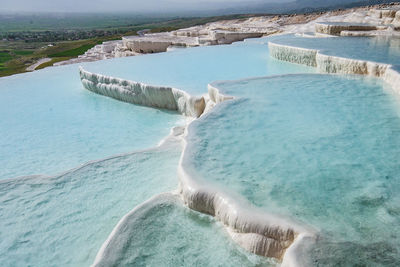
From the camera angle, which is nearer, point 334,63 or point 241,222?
point 241,222

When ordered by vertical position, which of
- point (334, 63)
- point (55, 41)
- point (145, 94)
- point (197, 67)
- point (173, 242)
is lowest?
point (55, 41)

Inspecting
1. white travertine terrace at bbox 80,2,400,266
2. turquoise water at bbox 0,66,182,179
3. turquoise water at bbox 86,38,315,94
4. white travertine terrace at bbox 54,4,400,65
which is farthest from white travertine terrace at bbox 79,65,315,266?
white travertine terrace at bbox 54,4,400,65

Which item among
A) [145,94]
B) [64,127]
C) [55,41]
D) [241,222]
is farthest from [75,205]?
[55,41]

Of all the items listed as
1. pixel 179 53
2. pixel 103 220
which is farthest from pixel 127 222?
pixel 179 53

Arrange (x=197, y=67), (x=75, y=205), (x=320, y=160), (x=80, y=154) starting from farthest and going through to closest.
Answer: (x=197, y=67) → (x=80, y=154) → (x=75, y=205) → (x=320, y=160)

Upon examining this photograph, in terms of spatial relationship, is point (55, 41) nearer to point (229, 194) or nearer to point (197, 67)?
point (197, 67)

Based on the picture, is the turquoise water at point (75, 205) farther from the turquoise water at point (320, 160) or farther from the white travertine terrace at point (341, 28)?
the white travertine terrace at point (341, 28)
